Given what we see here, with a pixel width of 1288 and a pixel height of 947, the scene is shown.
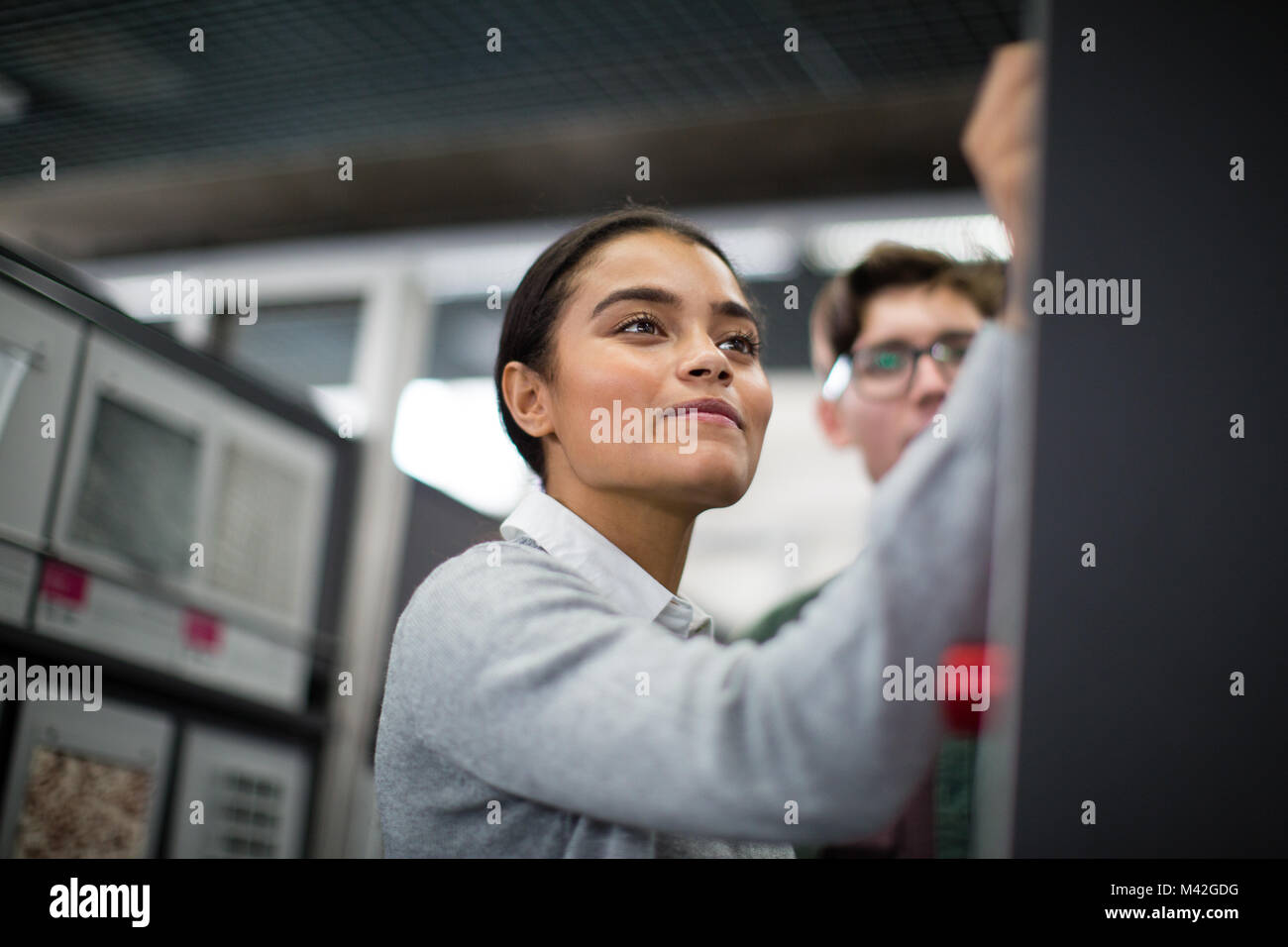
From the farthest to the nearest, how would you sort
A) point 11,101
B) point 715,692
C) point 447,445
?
point 447,445 → point 11,101 → point 715,692

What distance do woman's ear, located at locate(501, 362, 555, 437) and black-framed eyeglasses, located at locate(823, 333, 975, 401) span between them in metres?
0.34

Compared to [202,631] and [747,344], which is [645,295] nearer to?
[747,344]

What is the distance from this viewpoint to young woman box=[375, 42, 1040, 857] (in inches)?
19.9

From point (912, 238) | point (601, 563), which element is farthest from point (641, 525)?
point (912, 238)

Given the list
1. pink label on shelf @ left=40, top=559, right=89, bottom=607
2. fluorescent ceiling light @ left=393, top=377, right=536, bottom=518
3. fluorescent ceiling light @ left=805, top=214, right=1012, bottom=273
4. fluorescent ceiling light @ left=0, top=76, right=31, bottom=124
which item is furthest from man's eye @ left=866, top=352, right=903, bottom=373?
fluorescent ceiling light @ left=0, top=76, right=31, bottom=124

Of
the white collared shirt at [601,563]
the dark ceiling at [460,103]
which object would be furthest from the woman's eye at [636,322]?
the dark ceiling at [460,103]

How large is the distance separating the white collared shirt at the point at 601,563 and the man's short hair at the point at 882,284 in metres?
0.44

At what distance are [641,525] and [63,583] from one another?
1.05m

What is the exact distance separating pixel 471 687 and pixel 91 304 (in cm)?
111

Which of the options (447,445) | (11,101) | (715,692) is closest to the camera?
(715,692)

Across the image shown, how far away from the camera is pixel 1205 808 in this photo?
556 millimetres

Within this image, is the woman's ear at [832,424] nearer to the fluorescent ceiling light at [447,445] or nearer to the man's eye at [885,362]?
the man's eye at [885,362]

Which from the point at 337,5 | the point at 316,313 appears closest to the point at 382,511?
the point at 316,313

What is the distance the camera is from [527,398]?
702 mm
